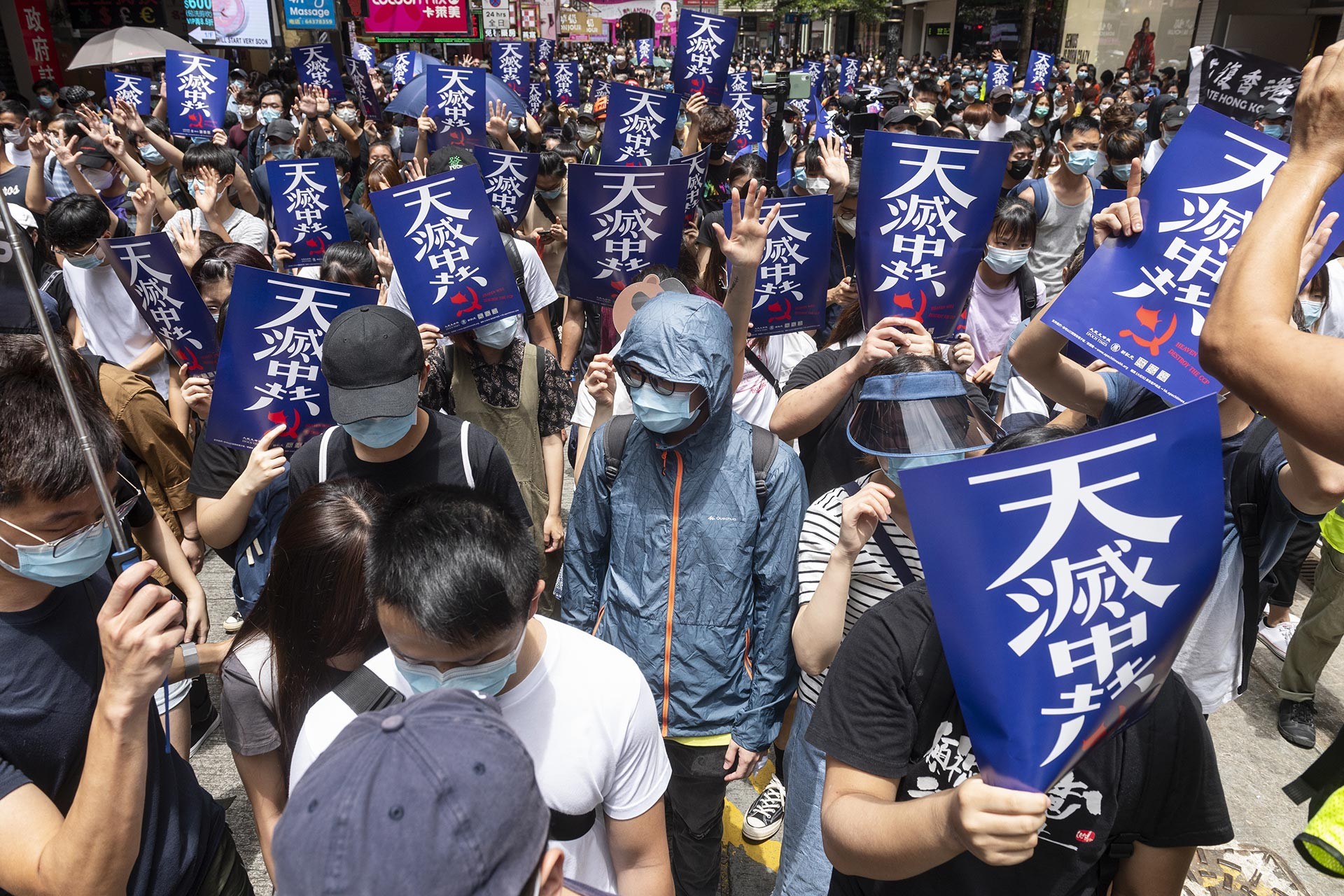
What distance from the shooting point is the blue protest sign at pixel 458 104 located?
25.6ft

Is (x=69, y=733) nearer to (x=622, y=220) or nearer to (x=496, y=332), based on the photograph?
(x=496, y=332)

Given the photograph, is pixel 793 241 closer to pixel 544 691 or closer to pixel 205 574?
pixel 544 691

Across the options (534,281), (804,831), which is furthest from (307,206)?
(804,831)

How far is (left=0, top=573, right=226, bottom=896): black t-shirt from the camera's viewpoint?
1555 mm

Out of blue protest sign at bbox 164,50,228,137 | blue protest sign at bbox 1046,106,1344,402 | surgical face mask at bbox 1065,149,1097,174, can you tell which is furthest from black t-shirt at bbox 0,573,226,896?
blue protest sign at bbox 164,50,228,137

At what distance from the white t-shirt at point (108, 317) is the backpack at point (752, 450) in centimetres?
296

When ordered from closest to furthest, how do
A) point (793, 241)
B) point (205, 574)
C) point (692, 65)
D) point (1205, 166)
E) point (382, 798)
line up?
point (382, 798) → point (1205, 166) → point (793, 241) → point (205, 574) → point (692, 65)

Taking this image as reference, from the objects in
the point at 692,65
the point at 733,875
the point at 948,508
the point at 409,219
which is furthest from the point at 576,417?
the point at 692,65

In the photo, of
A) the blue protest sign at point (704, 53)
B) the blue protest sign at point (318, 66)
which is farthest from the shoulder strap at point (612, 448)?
the blue protest sign at point (318, 66)

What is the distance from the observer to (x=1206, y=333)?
125 cm

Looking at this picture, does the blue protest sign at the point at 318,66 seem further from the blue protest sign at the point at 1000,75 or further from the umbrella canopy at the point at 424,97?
the blue protest sign at the point at 1000,75

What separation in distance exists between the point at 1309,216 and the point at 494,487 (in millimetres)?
2169

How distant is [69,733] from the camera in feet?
5.29

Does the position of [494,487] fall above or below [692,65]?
below
